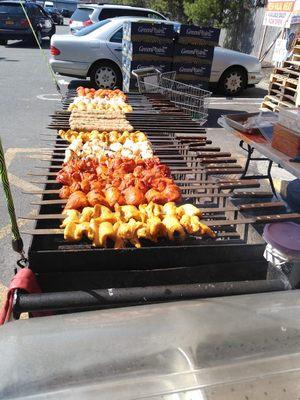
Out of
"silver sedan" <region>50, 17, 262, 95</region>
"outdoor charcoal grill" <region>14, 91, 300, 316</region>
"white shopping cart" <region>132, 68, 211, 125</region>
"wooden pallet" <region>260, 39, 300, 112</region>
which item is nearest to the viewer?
"outdoor charcoal grill" <region>14, 91, 300, 316</region>

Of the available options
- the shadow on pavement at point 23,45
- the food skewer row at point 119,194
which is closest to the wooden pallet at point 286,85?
the food skewer row at point 119,194

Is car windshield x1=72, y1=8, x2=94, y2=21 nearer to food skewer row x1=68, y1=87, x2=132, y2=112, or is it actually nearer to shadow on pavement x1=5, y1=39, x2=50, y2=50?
shadow on pavement x1=5, y1=39, x2=50, y2=50

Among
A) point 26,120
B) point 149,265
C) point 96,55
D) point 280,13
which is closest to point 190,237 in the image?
point 149,265

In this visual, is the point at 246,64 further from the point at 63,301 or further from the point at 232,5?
the point at 63,301

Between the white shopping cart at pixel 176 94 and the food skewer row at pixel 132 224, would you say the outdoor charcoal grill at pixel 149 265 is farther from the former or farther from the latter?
the white shopping cart at pixel 176 94

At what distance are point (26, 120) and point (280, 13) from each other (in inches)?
327

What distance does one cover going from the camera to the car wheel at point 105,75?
10766 millimetres

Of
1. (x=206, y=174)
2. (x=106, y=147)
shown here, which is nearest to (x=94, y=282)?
(x=206, y=174)

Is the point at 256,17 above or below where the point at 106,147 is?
above

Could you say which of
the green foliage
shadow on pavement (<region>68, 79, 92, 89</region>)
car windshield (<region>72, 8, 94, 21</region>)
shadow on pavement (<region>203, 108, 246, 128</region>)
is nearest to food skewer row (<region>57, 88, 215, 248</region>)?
shadow on pavement (<region>203, 108, 246, 128</region>)

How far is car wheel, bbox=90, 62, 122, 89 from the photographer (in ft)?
35.3

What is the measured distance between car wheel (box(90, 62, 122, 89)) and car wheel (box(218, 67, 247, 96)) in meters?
2.85

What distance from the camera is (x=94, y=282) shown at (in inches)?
84.2

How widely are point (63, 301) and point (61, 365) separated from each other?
0.83 feet
